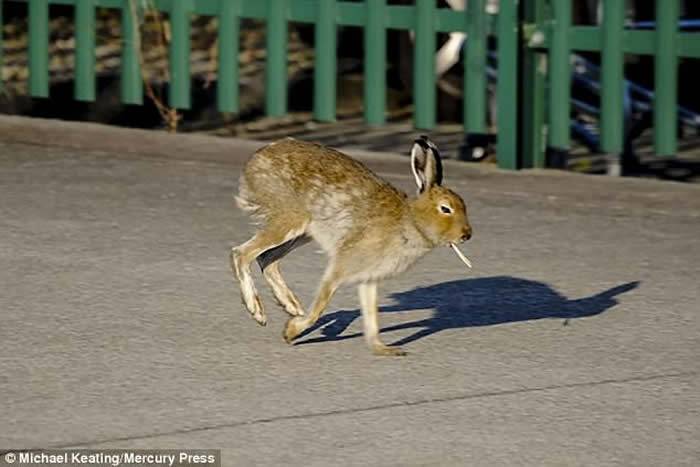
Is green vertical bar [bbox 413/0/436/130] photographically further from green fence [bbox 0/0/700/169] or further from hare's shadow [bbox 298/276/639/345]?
hare's shadow [bbox 298/276/639/345]

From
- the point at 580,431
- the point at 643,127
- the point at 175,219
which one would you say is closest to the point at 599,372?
the point at 580,431

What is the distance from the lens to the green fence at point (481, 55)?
9852 mm

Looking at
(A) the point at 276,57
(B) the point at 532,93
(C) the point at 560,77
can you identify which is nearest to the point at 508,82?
(B) the point at 532,93

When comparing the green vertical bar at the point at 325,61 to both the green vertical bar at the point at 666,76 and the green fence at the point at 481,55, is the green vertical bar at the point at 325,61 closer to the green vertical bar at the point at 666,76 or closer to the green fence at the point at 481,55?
the green fence at the point at 481,55

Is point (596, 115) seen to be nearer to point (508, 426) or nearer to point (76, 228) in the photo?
point (76, 228)

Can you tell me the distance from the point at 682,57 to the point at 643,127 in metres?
1.40

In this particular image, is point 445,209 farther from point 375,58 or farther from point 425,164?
point 375,58

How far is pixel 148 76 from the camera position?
1253cm

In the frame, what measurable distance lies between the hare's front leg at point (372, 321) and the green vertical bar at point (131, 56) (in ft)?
15.2

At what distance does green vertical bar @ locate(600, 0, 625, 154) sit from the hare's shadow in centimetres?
217

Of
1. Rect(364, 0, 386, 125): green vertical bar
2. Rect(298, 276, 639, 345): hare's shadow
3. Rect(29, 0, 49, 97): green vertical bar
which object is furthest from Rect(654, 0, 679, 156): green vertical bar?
Rect(29, 0, 49, 97): green vertical bar

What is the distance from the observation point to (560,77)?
10.1 metres

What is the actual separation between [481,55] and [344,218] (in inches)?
142

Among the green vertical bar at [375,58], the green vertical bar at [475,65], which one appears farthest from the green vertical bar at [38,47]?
the green vertical bar at [475,65]
